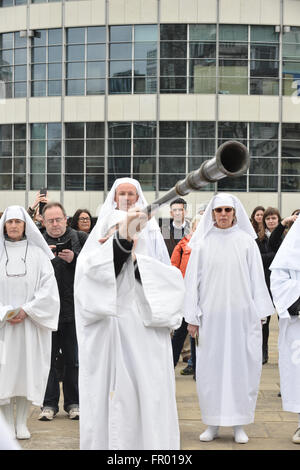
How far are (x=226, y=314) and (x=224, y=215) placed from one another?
35.8 inches

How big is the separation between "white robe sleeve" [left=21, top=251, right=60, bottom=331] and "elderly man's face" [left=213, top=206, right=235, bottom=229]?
5.31ft

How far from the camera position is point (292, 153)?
89.1 ft

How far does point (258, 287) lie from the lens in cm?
691

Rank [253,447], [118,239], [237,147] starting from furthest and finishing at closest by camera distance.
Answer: [253,447]
[118,239]
[237,147]

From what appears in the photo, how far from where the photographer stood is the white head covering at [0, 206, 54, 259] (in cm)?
687

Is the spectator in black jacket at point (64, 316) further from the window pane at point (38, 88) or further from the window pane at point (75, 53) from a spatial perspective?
the window pane at point (38, 88)

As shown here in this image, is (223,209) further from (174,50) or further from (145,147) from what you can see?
(174,50)

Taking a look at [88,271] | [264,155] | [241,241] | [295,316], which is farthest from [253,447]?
[264,155]

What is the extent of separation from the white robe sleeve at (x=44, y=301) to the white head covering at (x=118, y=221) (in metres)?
1.91

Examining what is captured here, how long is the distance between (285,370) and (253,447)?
758 millimetres

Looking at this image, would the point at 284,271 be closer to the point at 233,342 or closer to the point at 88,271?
the point at 233,342

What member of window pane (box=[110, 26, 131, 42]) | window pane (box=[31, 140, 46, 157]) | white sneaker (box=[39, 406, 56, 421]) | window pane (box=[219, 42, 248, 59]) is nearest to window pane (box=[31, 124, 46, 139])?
window pane (box=[31, 140, 46, 157])

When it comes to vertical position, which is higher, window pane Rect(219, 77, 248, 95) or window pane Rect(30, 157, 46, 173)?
window pane Rect(219, 77, 248, 95)

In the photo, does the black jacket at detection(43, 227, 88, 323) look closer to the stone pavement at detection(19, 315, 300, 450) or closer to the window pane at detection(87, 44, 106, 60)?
the stone pavement at detection(19, 315, 300, 450)
